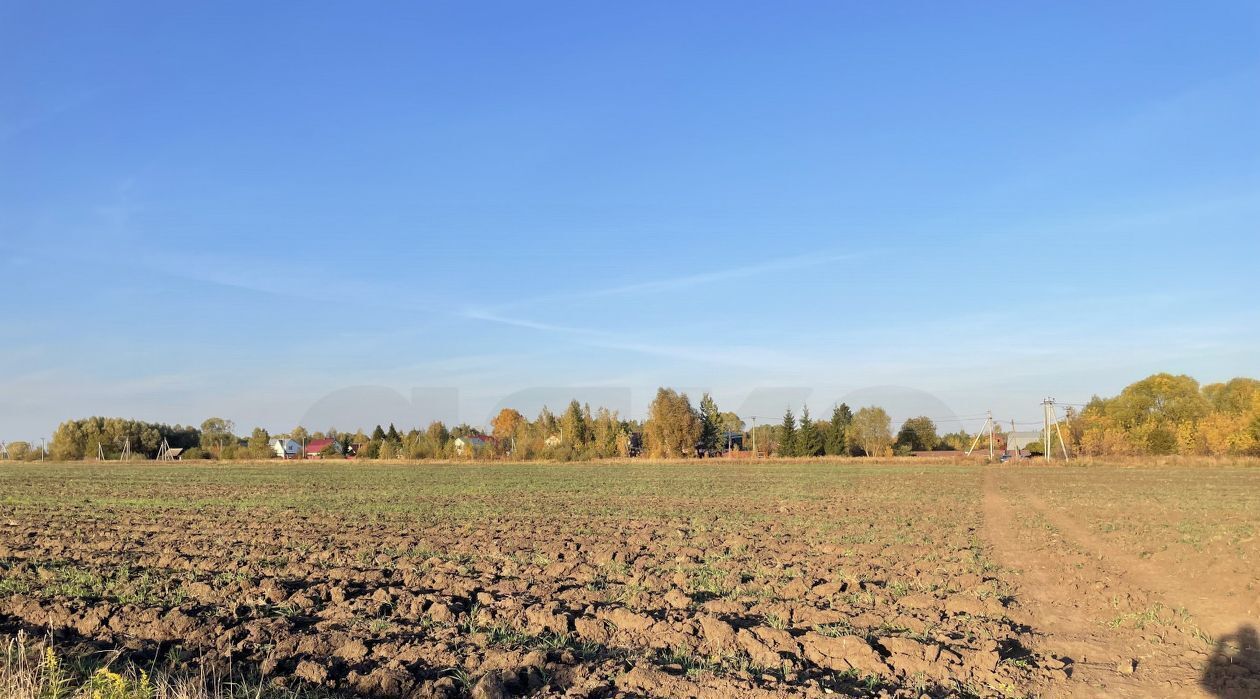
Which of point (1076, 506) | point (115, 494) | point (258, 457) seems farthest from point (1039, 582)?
point (258, 457)

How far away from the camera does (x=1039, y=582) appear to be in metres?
11.4

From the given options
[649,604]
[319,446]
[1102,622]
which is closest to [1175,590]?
[1102,622]

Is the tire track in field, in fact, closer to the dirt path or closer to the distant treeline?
the dirt path

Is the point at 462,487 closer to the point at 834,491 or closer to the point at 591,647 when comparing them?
the point at 834,491

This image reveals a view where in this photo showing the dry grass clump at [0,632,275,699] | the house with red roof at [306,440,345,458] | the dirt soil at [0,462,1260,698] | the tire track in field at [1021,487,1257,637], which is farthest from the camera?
the house with red roof at [306,440,345,458]

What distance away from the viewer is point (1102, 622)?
9133 millimetres

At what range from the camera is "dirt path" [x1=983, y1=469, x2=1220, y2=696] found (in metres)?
7.04

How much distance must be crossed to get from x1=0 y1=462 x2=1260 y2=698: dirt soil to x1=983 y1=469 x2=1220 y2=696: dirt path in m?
0.04

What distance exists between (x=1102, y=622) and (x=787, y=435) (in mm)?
87491

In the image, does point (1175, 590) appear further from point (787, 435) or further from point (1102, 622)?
point (787, 435)

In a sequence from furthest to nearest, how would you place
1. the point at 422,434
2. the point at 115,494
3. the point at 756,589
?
the point at 422,434 < the point at 115,494 < the point at 756,589

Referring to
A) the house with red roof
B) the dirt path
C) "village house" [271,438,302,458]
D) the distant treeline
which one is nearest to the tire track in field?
the dirt path

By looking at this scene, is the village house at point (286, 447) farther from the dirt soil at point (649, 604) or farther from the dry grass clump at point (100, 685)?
the dry grass clump at point (100, 685)

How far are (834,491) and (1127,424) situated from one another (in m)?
71.6
